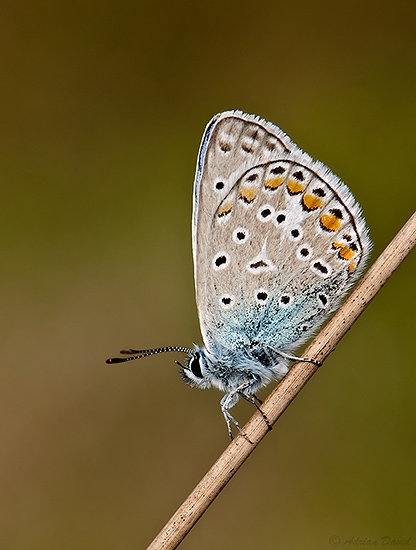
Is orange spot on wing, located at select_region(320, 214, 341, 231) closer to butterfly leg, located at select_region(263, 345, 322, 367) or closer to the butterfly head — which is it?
butterfly leg, located at select_region(263, 345, 322, 367)

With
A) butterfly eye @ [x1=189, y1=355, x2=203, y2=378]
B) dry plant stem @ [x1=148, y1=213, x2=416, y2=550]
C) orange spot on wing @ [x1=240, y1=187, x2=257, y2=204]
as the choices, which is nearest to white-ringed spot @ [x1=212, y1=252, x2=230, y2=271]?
orange spot on wing @ [x1=240, y1=187, x2=257, y2=204]

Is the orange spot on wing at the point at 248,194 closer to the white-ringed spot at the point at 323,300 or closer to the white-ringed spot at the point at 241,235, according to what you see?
the white-ringed spot at the point at 241,235

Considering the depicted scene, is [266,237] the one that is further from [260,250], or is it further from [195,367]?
[195,367]

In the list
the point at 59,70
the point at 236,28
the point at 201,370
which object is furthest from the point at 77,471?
the point at 236,28

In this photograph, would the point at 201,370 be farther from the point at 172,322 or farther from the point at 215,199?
the point at 172,322

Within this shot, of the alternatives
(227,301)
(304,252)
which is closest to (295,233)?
(304,252)

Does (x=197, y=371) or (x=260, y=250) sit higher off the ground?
(x=260, y=250)

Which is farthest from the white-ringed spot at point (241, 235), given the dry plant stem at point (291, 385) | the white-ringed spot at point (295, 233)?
the dry plant stem at point (291, 385)
